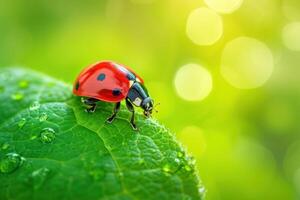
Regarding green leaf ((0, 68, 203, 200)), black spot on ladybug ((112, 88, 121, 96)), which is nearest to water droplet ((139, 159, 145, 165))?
green leaf ((0, 68, 203, 200))

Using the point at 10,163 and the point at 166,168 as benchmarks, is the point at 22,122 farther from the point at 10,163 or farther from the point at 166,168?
the point at 166,168

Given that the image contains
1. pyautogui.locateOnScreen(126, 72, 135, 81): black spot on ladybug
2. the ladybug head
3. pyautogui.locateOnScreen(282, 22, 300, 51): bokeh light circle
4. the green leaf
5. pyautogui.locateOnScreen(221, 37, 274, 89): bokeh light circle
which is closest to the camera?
the green leaf

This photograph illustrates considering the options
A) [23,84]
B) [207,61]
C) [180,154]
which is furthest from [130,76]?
[207,61]

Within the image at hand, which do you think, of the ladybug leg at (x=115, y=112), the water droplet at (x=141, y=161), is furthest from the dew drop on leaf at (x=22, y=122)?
the water droplet at (x=141, y=161)

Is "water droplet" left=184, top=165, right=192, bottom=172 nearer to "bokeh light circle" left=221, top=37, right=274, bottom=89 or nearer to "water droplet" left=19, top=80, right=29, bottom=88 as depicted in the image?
"water droplet" left=19, top=80, right=29, bottom=88

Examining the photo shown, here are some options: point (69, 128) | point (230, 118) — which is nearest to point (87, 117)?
point (69, 128)

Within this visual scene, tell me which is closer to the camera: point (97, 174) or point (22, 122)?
point (97, 174)
